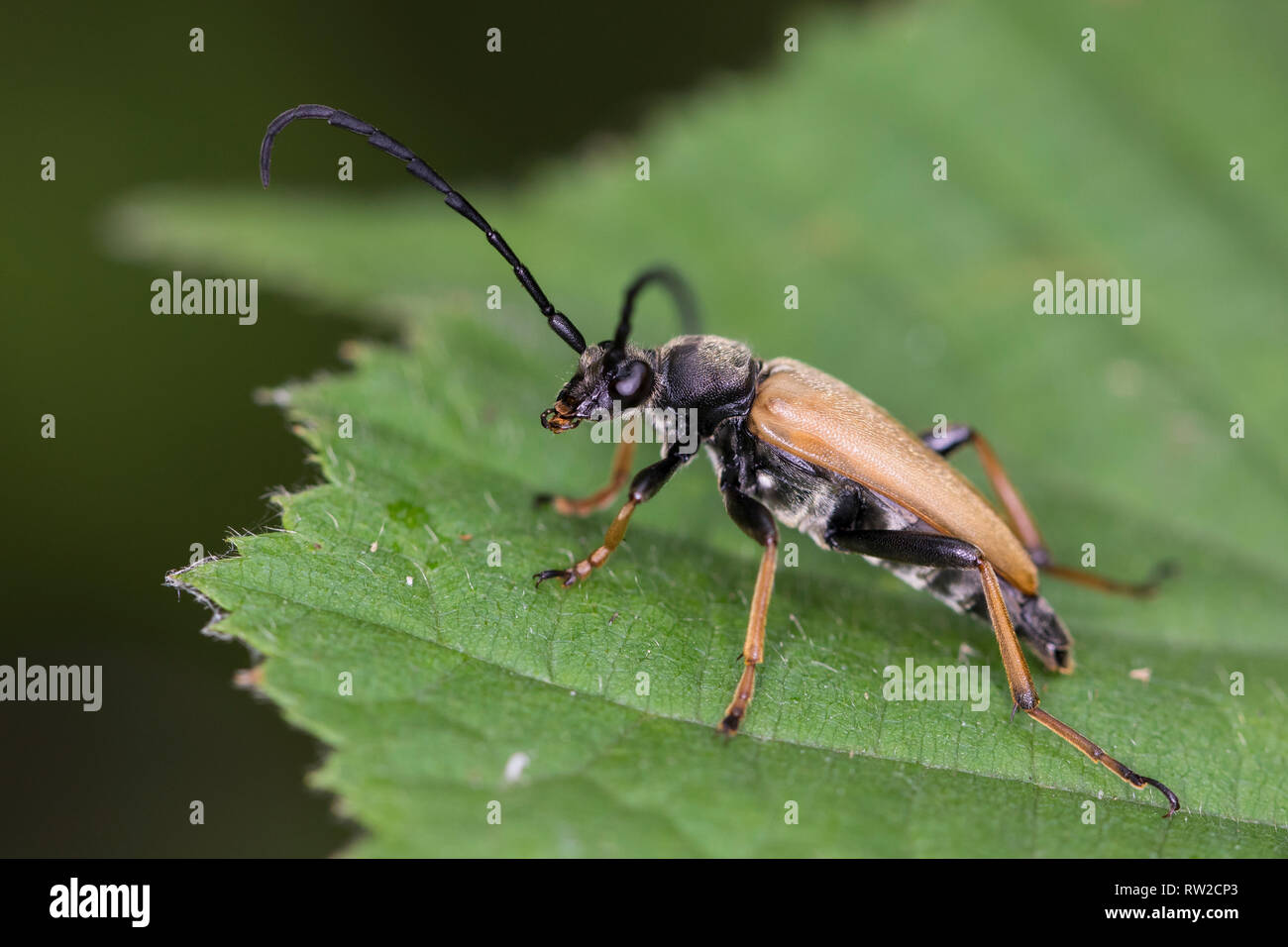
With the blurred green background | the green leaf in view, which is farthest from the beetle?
the blurred green background

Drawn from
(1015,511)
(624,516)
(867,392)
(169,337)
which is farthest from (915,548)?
(169,337)

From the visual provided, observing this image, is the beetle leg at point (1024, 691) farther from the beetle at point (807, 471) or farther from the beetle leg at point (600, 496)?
the beetle leg at point (600, 496)

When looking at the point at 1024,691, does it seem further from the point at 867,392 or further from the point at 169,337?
the point at 169,337

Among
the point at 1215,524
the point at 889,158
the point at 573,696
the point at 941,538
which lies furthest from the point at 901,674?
the point at 889,158

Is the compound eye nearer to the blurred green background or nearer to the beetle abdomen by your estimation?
the beetle abdomen

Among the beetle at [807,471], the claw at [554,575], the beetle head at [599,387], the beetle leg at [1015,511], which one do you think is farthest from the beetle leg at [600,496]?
the beetle leg at [1015,511]

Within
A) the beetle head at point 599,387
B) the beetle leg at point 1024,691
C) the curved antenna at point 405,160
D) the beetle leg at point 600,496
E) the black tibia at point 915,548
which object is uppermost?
the curved antenna at point 405,160

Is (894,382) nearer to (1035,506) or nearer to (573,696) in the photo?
(1035,506)
